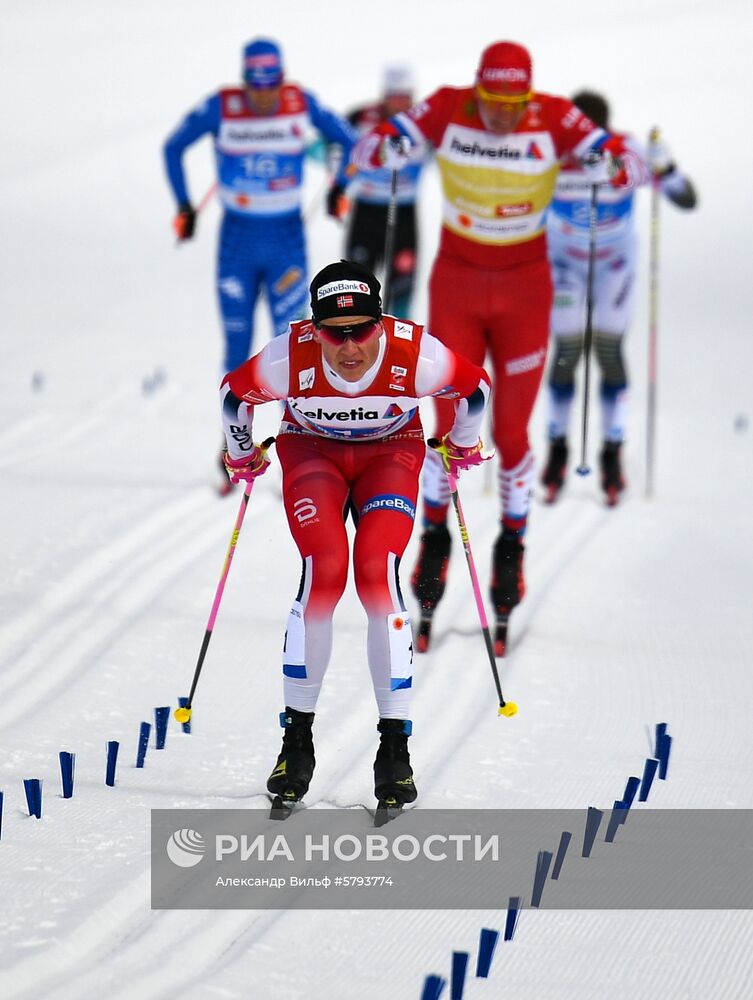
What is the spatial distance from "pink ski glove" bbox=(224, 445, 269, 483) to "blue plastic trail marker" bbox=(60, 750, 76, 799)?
3.66ft

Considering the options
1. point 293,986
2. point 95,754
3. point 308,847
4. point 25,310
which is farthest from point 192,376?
point 293,986

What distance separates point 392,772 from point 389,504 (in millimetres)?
889

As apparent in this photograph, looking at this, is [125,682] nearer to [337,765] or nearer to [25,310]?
[337,765]

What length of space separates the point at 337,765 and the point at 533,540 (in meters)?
3.06

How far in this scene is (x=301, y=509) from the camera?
470 centimetres

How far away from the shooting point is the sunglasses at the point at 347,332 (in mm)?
4492

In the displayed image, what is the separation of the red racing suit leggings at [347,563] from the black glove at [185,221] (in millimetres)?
4020

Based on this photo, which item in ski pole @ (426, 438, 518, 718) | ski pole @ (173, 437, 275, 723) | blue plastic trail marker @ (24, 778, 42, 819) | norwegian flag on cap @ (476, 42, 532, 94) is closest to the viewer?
Answer: blue plastic trail marker @ (24, 778, 42, 819)

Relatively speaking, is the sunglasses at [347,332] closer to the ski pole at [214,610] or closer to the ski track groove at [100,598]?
the ski pole at [214,610]

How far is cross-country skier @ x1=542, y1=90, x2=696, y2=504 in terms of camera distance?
8000mm

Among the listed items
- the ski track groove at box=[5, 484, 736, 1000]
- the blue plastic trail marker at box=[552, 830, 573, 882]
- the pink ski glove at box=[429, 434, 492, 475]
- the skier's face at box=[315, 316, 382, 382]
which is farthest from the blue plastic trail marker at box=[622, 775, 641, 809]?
the skier's face at box=[315, 316, 382, 382]

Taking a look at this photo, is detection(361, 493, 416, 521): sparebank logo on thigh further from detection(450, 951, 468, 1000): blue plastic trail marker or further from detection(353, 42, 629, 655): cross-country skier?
detection(450, 951, 468, 1000): blue plastic trail marker

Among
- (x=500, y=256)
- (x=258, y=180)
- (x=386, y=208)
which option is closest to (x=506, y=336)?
(x=500, y=256)

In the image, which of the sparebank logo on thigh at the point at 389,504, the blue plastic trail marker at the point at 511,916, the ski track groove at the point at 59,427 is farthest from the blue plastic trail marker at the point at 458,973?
the ski track groove at the point at 59,427
